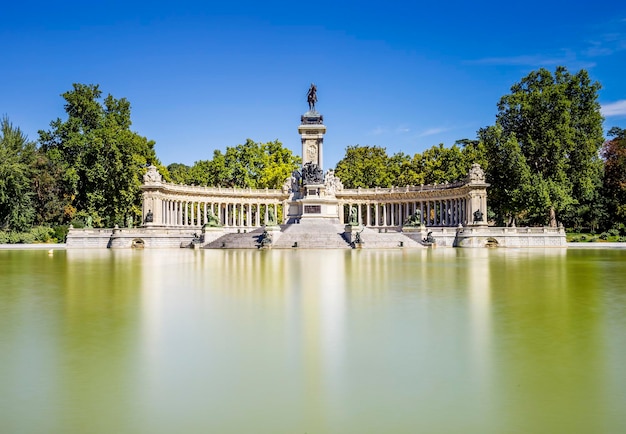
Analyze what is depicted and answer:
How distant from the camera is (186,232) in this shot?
5616 cm

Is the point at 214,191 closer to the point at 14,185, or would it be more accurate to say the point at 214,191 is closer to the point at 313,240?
the point at 14,185

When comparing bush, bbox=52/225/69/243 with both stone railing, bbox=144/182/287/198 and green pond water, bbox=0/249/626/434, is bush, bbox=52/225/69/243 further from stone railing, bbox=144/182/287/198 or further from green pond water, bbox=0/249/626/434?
green pond water, bbox=0/249/626/434

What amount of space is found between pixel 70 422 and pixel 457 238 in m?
50.8

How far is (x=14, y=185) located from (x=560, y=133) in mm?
62264

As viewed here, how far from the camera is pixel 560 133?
55844 mm

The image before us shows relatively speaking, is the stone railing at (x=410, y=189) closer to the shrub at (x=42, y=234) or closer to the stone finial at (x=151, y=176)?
the stone finial at (x=151, y=176)

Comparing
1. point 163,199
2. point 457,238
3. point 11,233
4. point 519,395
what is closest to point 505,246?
point 457,238

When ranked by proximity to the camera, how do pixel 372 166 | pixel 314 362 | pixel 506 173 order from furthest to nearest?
pixel 372 166 < pixel 506 173 < pixel 314 362

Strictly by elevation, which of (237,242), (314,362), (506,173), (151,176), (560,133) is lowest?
(314,362)

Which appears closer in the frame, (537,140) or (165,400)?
(165,400)

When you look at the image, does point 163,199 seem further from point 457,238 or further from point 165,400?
point 165,400

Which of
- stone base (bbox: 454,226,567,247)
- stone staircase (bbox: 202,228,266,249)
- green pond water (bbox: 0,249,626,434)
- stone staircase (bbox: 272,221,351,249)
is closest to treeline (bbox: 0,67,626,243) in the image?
stone base (bbox: 454,226,567,247)

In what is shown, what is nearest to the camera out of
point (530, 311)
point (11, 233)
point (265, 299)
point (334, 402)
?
point (334, 402)

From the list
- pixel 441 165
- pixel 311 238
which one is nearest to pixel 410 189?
pixel 441 165
